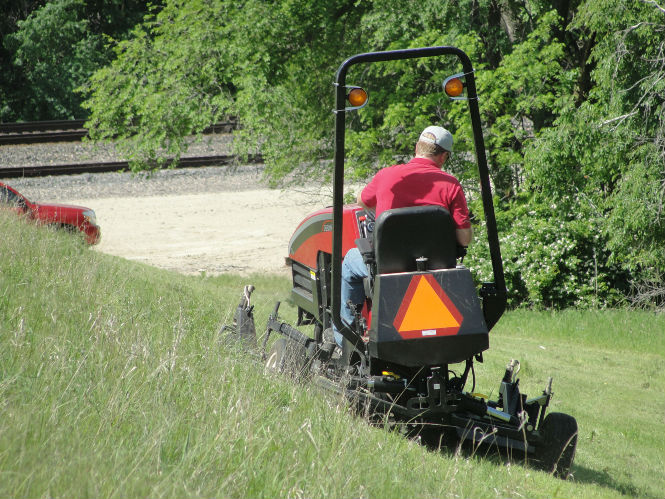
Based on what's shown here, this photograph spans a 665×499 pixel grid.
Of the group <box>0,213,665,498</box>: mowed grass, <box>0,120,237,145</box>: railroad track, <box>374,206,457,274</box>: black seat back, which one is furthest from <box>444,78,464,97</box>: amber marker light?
<box>0,120,237,145</box>: railroad track

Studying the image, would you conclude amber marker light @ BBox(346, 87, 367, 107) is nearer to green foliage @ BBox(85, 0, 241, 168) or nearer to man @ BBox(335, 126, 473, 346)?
man @ BBox(335, 126, 473, 346)

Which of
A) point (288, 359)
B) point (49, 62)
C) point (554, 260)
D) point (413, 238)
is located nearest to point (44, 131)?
point (49, 62)

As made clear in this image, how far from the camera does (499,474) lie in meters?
4.22

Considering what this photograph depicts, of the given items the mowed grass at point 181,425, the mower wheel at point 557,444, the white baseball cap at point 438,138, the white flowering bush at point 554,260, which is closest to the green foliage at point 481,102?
the white flowering bush at point 554,260

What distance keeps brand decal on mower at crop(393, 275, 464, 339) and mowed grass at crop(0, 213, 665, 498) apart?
568 mm

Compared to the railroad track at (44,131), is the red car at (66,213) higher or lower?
lower

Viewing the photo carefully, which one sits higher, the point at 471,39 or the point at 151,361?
the point at 471,39

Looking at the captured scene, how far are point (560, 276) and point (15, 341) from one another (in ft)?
33.7

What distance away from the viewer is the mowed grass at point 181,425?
288 cm

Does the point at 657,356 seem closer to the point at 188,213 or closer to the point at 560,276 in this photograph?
the point at 560,276

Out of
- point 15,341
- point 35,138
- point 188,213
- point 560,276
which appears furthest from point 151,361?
point 35,138

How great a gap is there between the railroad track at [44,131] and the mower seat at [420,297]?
18.4 m

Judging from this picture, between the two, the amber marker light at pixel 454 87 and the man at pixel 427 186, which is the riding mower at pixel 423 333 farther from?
the man at pixel 427 186

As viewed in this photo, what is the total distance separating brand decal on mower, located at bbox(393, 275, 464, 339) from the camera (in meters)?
4.28
